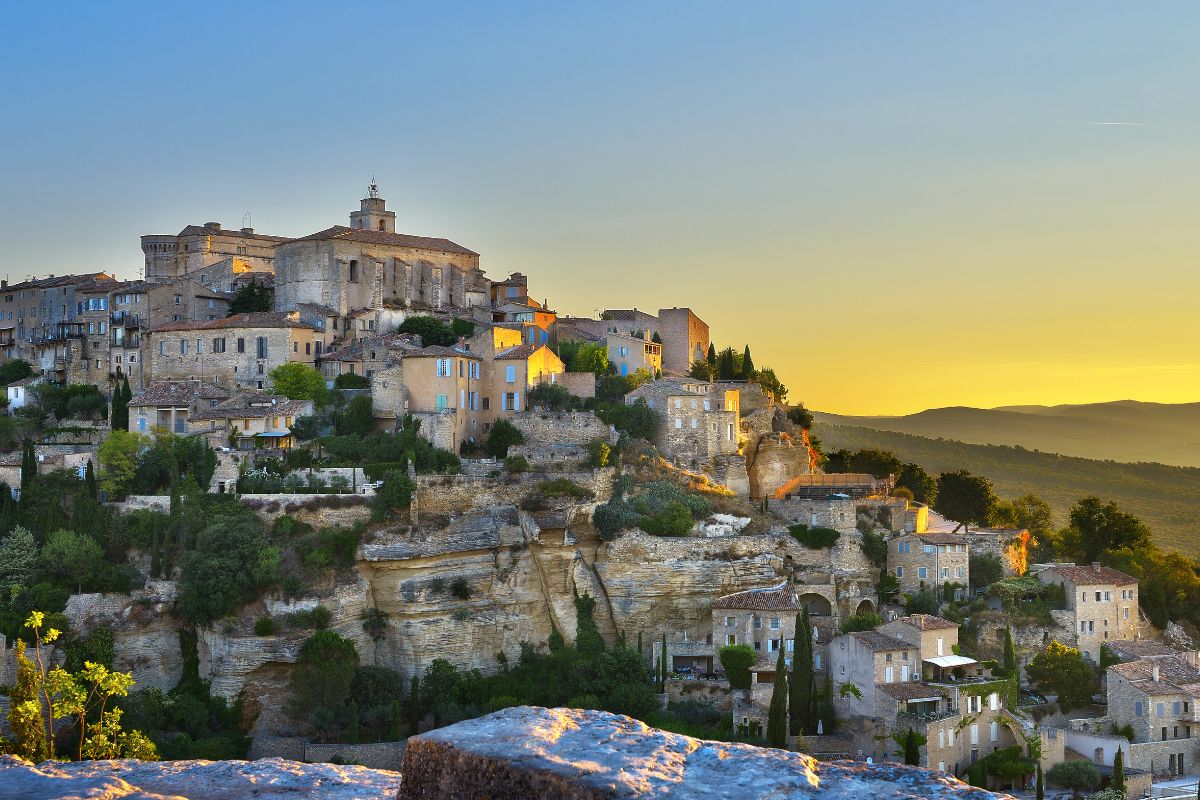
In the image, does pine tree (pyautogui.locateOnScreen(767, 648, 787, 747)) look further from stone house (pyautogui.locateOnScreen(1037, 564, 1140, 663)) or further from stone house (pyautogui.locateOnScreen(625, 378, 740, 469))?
stone house (pyautogui.locateOnScreen(625, 378, 740, 469))

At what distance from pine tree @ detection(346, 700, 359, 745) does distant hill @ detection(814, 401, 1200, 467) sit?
7852 centimetres

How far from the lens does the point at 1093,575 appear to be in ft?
168

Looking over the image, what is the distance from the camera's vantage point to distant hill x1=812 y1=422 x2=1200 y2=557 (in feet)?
314

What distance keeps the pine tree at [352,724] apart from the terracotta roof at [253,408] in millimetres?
13917

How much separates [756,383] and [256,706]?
90.6 ft

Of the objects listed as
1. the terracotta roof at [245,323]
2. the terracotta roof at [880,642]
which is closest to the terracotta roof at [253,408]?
the terracotta roof at [245,323]

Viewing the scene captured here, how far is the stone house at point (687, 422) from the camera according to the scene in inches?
2175

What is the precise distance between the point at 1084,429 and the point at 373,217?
272 feet

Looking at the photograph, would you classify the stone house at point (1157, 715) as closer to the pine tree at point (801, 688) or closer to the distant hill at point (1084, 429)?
the pine tree at point (801, 688)

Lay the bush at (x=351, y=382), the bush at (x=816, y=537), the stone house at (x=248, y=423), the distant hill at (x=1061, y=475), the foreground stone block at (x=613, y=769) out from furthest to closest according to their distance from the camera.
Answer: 1. the distant hill at (x=1061, y=475)
2. the bush at (x=351, y=382)
3. the stone house at (x=248, y=423)
4. the bush at (x=816, y=537)
5. the foreground stone block at (x=613, y=769)

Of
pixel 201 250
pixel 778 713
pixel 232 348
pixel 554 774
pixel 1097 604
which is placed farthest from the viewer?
pixel 201 250

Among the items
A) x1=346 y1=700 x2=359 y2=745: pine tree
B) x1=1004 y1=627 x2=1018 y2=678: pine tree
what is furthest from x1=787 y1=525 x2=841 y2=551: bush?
x1=346 y1=700 x2=359 y2=745: pine tree

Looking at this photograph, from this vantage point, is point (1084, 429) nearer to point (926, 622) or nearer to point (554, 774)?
point (926, 622)

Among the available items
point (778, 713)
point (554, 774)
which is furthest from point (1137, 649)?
point (554, 774)
